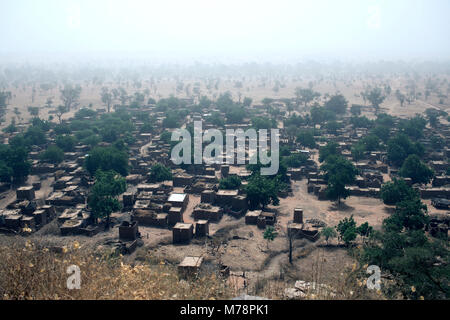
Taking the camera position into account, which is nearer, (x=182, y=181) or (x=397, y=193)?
(x=397, y=193)

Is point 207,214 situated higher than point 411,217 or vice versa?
point 411,217

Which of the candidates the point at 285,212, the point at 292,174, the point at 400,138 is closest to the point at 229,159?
the point at 292,174

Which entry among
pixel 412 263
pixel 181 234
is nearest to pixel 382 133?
pixel 181 234

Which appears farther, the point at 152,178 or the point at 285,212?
the point at 152,178

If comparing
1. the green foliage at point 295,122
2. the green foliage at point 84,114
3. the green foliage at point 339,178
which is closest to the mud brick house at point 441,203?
the green foliage at point 339,178

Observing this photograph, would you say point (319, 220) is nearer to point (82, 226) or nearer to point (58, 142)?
point (82, 226)

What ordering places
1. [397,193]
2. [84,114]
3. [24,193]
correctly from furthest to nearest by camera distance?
[84,114], [24,193], [397,193]

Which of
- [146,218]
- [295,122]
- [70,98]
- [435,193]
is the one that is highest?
[70,98]

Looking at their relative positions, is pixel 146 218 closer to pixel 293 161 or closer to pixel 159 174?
pixel 159 174

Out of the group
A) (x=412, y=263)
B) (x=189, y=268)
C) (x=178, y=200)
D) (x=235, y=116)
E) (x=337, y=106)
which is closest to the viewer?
(x=412, y=263)
